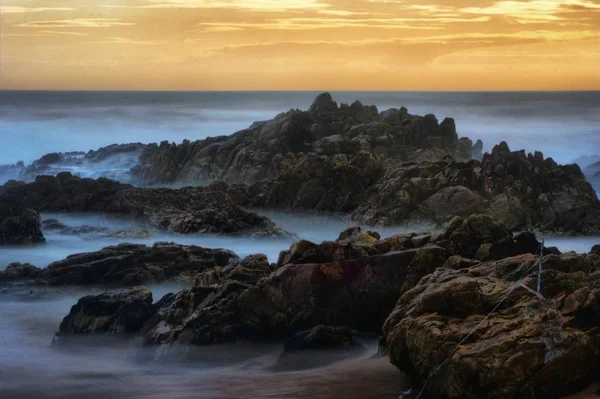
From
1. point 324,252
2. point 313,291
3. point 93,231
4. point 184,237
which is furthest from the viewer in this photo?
point 93,231

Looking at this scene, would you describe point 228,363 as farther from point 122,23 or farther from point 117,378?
point 122,23

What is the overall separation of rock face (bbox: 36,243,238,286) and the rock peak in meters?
2.37

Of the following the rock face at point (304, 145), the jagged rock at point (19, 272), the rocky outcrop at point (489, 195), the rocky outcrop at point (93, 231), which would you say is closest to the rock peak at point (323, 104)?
the rock face at point (304, 145)

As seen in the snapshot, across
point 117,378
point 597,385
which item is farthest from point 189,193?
point 597,385

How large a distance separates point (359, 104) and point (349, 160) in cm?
102

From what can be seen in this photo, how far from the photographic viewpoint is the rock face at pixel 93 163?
952cm

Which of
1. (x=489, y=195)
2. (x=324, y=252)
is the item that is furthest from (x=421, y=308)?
(x=489, y=195)

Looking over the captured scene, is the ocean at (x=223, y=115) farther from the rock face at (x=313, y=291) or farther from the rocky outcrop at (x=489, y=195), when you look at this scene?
the rock face at (x=313, y=291)

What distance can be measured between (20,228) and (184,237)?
1.45 m

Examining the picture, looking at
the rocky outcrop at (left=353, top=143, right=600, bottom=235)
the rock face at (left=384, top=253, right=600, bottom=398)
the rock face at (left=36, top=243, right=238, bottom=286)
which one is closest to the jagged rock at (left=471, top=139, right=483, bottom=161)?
the rocky outcrop at (left=353, top=143, right=600, bottom=235)

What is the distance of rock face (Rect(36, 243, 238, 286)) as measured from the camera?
7453mm

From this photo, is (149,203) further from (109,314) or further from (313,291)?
(313,291)

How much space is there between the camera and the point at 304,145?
925cm

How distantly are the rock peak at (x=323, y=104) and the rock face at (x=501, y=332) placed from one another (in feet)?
14.1
